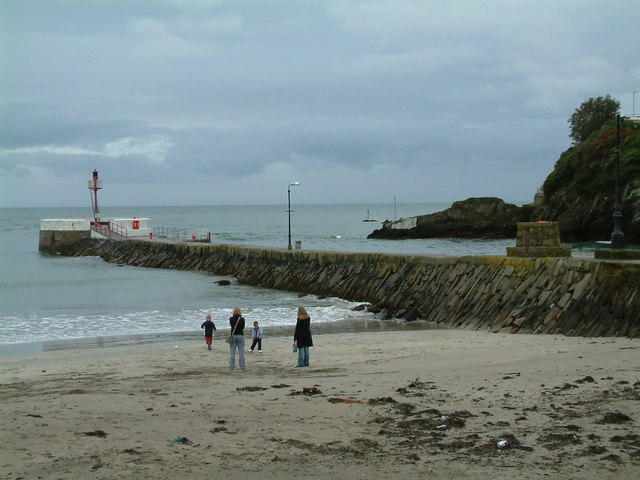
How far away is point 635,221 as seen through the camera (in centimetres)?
5278

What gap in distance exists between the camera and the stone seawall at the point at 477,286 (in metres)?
16.6

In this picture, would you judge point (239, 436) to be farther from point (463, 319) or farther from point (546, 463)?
point (463, 319)

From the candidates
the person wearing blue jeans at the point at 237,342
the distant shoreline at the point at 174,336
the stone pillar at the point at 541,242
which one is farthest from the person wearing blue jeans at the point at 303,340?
the stone pillar at the point at 541,242

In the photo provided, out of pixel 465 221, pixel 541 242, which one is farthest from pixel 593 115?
pixel 541 242

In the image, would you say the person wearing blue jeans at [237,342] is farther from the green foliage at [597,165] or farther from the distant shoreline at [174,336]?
the green foliage at [597,165]

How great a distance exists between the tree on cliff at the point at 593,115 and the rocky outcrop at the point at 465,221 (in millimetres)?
14524

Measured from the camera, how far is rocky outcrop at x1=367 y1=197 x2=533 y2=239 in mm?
76375

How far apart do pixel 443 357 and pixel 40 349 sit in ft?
33.5

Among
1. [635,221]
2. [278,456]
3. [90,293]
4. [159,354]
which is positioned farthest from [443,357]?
[635,221]

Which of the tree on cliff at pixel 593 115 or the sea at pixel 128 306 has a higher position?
the tree on cliff at pixel 593 115

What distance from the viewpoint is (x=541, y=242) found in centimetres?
2150

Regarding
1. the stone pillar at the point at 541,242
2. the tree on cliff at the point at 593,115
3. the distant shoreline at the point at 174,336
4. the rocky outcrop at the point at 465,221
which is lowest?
the distant shoreline at the point at 174,336

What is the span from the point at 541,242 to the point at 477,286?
237 centimetres

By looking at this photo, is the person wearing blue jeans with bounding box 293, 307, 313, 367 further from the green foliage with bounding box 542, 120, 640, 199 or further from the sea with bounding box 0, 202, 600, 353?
the green foliage with bounding box 542, 120, 640, 199
